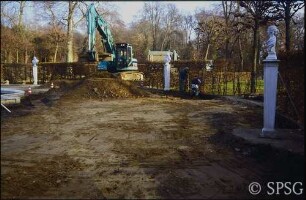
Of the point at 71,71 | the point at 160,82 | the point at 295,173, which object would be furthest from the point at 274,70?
the point at 71,71

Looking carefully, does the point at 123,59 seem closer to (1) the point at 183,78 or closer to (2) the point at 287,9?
(1) the point at 183,78

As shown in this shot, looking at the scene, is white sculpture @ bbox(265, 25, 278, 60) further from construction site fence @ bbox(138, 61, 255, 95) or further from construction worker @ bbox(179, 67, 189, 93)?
construction worker @ bbox(179, 67, 189, 93)

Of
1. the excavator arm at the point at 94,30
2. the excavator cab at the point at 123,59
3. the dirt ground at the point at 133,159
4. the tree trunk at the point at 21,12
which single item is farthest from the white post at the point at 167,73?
the tree trunk at the point at 21,12

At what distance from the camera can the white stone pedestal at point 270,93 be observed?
826cm

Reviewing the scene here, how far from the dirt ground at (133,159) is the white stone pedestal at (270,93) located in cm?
72

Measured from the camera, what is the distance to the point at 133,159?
7.43 meters

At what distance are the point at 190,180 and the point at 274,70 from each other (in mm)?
3672

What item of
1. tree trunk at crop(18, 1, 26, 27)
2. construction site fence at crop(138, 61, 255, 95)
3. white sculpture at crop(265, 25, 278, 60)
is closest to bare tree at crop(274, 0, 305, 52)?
construction site fence at crop(138, 61, 255, 95)

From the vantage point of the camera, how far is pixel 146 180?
6.08 meters

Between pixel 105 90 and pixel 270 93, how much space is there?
14.0m

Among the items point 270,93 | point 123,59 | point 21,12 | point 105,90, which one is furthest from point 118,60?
point 21,12

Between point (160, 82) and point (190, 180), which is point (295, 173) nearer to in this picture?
point (190, 180)

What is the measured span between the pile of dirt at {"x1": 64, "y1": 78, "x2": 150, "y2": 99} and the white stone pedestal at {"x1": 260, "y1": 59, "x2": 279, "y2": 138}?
511 inches

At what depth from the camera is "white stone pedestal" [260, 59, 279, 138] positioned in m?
8.26
